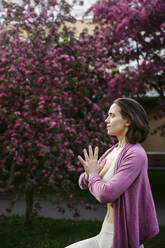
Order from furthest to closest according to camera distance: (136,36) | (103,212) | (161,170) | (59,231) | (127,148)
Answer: (161,170) → (136,36) → (103,212) → (59,231) → (127,148)

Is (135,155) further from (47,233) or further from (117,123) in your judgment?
(47,233)

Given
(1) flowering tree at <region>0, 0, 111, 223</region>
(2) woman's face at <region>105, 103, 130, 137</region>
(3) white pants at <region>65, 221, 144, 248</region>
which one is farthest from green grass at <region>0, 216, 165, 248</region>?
(2) woman's face at <region>105, 103, 130, 137</region>

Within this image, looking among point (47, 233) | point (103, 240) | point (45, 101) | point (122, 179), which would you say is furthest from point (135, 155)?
point (47, 233)

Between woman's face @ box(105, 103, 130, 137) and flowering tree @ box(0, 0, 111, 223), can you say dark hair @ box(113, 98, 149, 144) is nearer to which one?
woman's face @ box(105, 103, 130, 137)

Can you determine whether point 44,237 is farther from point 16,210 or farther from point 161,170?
point 161,170

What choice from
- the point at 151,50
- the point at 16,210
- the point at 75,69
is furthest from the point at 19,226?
the point at 151,50

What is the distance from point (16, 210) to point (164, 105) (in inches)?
197

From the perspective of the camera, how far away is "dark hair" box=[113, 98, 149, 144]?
196cm

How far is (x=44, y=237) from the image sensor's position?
5.93 m

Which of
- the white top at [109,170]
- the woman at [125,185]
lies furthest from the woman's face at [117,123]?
the white top at [109,170]

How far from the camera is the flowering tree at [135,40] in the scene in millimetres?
8305

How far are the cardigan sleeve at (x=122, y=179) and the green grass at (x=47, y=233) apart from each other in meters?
3.90

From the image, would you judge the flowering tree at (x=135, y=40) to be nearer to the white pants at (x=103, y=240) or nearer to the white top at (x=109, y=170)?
the white top at (x=109, y=170)

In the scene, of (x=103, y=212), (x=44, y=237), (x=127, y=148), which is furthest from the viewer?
(x=103, y=212)
